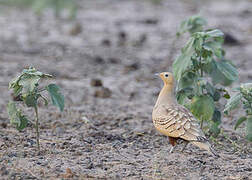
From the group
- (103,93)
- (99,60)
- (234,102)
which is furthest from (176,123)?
(99,60)

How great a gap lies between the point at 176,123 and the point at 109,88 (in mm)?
3307

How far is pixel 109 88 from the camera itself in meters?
7.97

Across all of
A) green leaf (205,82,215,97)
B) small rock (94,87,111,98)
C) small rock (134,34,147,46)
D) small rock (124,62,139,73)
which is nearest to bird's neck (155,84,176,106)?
green leaf (205,82,215,97)

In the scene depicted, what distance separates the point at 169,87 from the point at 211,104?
431mm

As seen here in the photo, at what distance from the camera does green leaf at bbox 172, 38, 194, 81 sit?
17.2 ft

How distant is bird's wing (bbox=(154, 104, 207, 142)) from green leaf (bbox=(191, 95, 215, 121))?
22 centimetres

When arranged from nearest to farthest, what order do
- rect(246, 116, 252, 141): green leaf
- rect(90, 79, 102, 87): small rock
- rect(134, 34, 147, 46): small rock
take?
rect(246, 116, 252, 141): green leaf → rect(90, 79, 102, 87): small rock → rect(134, 34, 147, 46): small rock

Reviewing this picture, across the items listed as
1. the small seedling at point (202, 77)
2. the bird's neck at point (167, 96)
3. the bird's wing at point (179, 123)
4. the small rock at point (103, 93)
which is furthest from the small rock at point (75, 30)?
the bird's wing at point (179, 123)

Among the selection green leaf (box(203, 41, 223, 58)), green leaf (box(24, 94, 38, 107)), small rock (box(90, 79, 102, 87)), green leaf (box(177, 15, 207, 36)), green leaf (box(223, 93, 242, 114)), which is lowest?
small rock (box(90, 79, 102, 87))

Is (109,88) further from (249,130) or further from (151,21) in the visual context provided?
(151,21)

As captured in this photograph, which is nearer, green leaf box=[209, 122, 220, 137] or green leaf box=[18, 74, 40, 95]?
green leaf box=[18, 74, 40, 95]

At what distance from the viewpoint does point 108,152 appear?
16.3 ft

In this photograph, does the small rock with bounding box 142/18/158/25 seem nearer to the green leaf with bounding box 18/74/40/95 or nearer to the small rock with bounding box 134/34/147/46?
the small rock with bounding box 134/34/147/46

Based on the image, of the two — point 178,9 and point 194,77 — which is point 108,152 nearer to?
point 194,77
